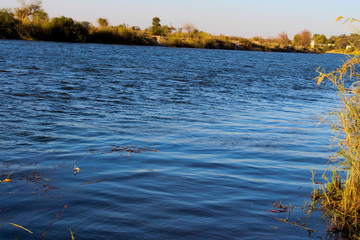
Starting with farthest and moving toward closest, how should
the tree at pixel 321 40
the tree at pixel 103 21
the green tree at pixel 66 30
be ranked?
the tree at pixel 321 40 → the tree at pixel 103 21 → the green tree at pixel 66 30

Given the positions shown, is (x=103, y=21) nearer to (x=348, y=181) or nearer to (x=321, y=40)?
(x=348, y=181)

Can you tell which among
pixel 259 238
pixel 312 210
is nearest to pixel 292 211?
pixel 312 210

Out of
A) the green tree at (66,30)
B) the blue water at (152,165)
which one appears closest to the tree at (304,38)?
the green tree at (66,30)

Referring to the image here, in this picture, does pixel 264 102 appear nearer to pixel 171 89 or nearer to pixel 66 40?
pixel 171 89

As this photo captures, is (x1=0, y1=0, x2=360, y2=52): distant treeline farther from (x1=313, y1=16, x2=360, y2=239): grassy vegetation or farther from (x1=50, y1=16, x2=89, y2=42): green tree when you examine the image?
(x1=313, y1=16, x2=360, y2=239): grassy vegetation

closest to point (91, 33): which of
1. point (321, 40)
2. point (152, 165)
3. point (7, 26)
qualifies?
point (7, 26)

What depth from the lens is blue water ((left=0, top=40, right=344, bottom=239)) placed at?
4.61 meters

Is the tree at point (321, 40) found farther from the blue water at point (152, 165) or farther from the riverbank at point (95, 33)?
the blue water at point (152, 165)

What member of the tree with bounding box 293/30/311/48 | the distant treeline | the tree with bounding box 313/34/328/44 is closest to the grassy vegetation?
the distant treeline

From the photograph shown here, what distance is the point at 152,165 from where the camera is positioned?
6.93 meters

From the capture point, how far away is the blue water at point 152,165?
182 inches

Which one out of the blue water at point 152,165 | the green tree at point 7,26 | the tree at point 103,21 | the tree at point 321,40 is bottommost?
the blue water at point 152,165

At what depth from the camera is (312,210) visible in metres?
5.19

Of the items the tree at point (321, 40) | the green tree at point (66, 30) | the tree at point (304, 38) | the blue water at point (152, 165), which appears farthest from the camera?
the tree at point (321, 40)
